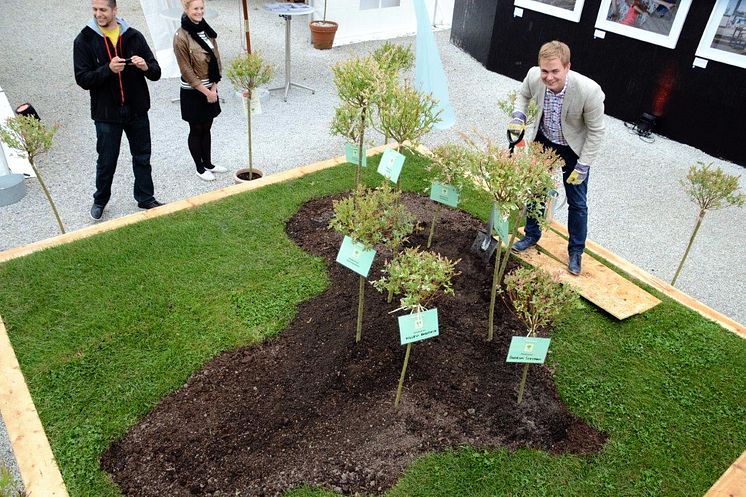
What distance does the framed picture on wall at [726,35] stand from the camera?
6.57 meters

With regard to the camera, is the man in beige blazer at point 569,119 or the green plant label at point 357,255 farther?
the man in beige blazer at point 569,119

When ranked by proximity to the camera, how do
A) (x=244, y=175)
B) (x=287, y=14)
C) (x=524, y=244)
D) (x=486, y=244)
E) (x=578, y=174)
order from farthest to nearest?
(x=287, y=14) < (x=244, y=175) < (x=524, y=244) < (x=486, y=244) < (x=578, y=174)

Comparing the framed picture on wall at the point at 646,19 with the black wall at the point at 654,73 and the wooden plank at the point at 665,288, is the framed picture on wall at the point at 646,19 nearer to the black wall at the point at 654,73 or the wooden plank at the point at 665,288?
the black wall at the point at 654,73

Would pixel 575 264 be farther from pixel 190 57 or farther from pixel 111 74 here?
pixel 111 74

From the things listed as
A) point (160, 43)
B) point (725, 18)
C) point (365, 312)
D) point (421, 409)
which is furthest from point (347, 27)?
point (421, 409)

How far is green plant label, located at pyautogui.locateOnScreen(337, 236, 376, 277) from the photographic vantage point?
130 inches

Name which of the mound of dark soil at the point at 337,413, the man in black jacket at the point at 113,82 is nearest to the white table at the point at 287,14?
the man in black jacket at the point at 113,82

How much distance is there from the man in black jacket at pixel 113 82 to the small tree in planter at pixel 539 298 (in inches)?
133

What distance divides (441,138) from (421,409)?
14.9 feet

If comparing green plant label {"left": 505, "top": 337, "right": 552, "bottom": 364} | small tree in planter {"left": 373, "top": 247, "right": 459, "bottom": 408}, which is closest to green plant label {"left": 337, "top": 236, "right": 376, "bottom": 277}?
small tree in planter {"left": 373, "top": 247, "right": 459, "bottom": 408}

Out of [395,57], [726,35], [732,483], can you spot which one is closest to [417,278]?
[732,483]

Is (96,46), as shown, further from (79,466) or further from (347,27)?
(347,27)

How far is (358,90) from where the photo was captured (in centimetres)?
414

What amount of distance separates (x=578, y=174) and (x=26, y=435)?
3.98 m
